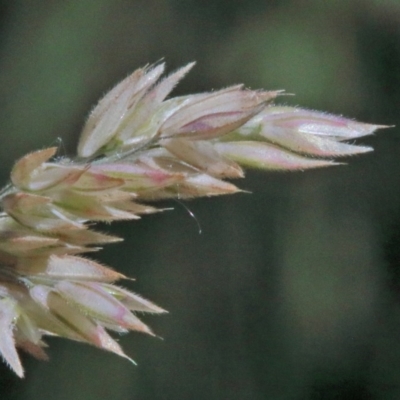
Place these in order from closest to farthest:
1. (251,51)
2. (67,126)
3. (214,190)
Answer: (214,190) → (67,126) → (251,51)

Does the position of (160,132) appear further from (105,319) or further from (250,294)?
(250,294)

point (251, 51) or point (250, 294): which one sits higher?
point (251, 51)

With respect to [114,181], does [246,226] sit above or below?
below

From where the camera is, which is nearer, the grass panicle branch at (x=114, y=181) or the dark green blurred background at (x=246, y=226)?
the grass panicle branch at (x=114, y=181)

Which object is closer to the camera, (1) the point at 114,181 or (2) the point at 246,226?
(1) the point at 114,181

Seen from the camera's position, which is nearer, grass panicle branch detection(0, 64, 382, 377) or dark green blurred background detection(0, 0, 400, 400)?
grass panicle branch detection(0, 64, 382, 377)

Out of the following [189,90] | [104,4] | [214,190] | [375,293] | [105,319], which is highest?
[104,4]

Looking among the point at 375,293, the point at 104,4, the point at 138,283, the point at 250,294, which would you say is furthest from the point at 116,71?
the point at 375,293

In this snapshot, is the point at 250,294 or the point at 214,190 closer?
the point at 214,190
